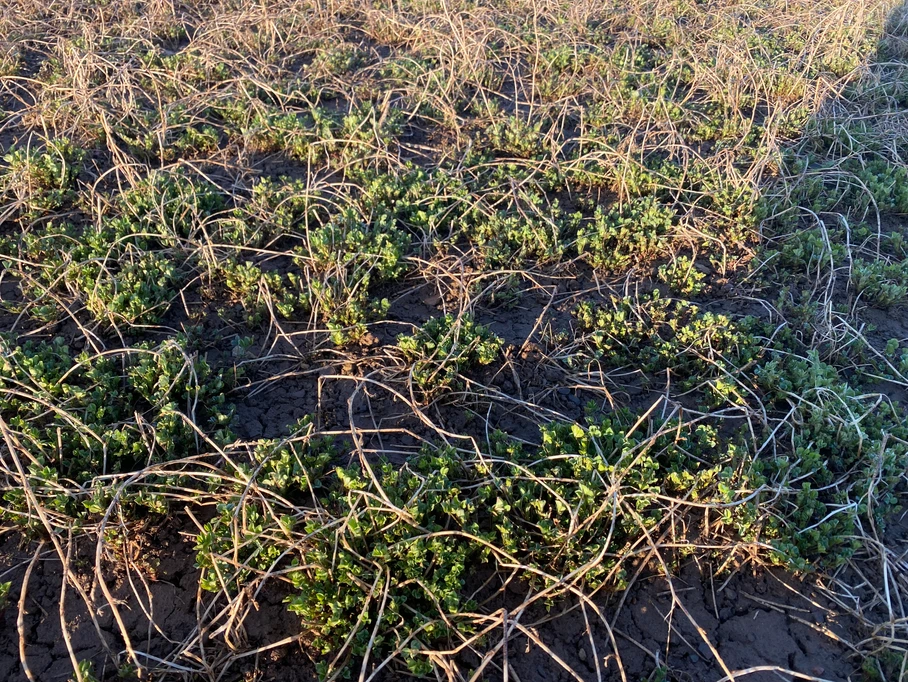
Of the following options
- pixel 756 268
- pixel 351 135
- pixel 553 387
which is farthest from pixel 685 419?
pixel 351 135

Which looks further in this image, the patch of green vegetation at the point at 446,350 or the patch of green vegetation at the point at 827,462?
the patch of green vegetation at the point at 446,350

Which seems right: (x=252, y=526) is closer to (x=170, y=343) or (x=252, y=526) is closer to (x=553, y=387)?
(x=170, y=343)

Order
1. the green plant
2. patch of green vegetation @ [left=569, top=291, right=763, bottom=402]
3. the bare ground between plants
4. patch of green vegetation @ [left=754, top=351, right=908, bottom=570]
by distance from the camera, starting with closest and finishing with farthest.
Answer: the bare ground between plants → patch of green vegetation @ [left=754, top=351, right=908, bottom=570] → patch of green vegetation @ [left=569, top=291, right=763, bottom=402] → the green plant

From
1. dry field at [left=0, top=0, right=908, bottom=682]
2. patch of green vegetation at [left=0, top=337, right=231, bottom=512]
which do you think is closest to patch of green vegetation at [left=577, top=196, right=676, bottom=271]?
dry field at [left=0, top=0, right=908, bottom=682]

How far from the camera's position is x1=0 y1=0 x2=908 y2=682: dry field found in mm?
2541

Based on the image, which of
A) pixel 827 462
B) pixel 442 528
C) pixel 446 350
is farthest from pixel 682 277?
pixel 442 528

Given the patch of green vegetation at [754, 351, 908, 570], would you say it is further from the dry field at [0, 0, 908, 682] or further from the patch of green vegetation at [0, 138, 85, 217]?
the patch of green vegetation at [0, 138, 85, 217]

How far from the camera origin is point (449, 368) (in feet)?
10.9

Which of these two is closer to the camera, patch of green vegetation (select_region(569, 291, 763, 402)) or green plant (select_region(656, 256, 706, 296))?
patch of green vegetation (select_region(569, 291, 763, 402))

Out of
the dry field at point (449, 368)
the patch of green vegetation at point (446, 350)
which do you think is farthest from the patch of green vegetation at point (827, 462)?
the patch of green vegetation at point (446, 350)

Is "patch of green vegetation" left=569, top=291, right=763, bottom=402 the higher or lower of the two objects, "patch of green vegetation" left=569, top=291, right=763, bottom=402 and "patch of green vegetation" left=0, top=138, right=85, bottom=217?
the higher

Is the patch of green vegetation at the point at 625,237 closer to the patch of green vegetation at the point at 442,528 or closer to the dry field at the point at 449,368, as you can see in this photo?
the dry field at the point at 449,368

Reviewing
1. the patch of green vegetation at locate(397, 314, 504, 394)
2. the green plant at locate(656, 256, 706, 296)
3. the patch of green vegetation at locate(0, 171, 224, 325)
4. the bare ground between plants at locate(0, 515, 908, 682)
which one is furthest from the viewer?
the green plant at locate(656, 256, 706, 296)

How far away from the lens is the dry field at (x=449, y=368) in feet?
8.34
